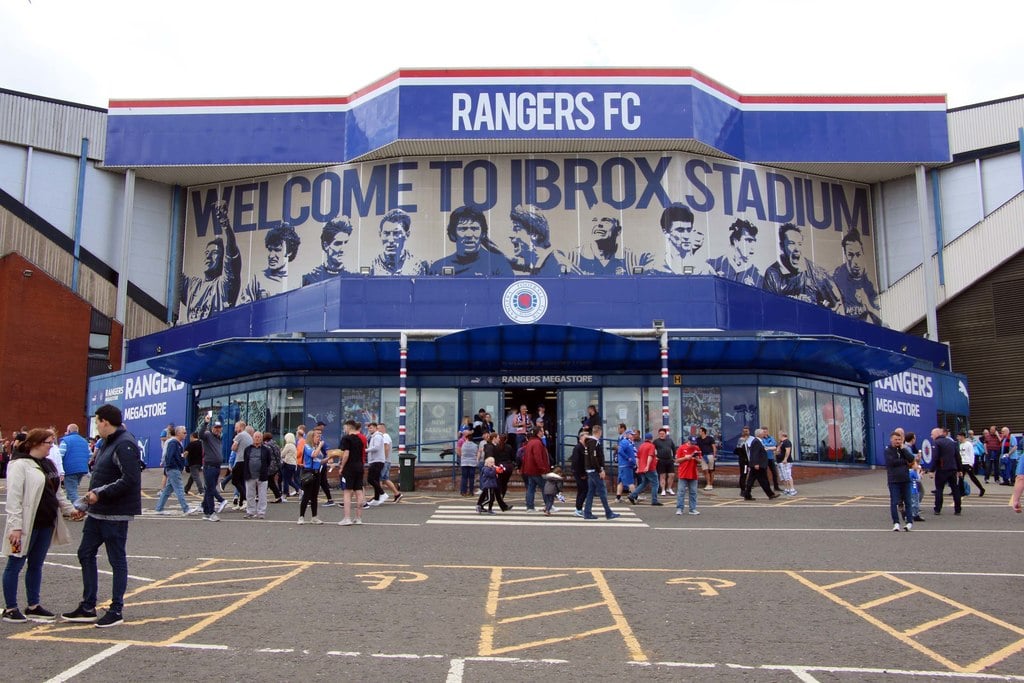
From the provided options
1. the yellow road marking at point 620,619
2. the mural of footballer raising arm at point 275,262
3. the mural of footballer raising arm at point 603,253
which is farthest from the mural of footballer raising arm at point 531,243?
the yellow road marking at point 620,619

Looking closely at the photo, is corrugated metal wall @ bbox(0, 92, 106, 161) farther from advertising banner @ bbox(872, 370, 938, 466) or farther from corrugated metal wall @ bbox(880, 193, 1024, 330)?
corrugated metal wall @ bbox(880, 193, 1024, 330)

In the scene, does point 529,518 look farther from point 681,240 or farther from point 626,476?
point 681,240

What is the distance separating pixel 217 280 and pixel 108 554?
33.4 meters

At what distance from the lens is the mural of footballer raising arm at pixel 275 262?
3775cm

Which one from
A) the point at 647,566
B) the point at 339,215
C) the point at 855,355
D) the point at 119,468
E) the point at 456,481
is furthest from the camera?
the point at 339,215

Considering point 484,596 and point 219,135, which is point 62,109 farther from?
point 484,596

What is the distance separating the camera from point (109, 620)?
786cm

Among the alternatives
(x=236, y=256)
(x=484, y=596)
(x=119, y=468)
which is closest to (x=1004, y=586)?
(x=484, y=596)

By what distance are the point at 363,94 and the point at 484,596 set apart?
31.0 m

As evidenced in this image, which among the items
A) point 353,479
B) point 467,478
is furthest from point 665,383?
point 353,479

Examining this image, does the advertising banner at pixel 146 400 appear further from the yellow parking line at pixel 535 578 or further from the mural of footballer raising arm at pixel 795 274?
the yellow parking line at pixel 535 578

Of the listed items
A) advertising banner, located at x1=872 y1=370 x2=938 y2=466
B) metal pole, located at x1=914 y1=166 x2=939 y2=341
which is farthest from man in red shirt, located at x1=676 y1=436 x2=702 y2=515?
metal pole, located at x1=914 y1=166 x2=939 y2=341

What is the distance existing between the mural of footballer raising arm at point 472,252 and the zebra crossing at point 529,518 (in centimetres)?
1732

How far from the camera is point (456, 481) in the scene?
86.3 feet
